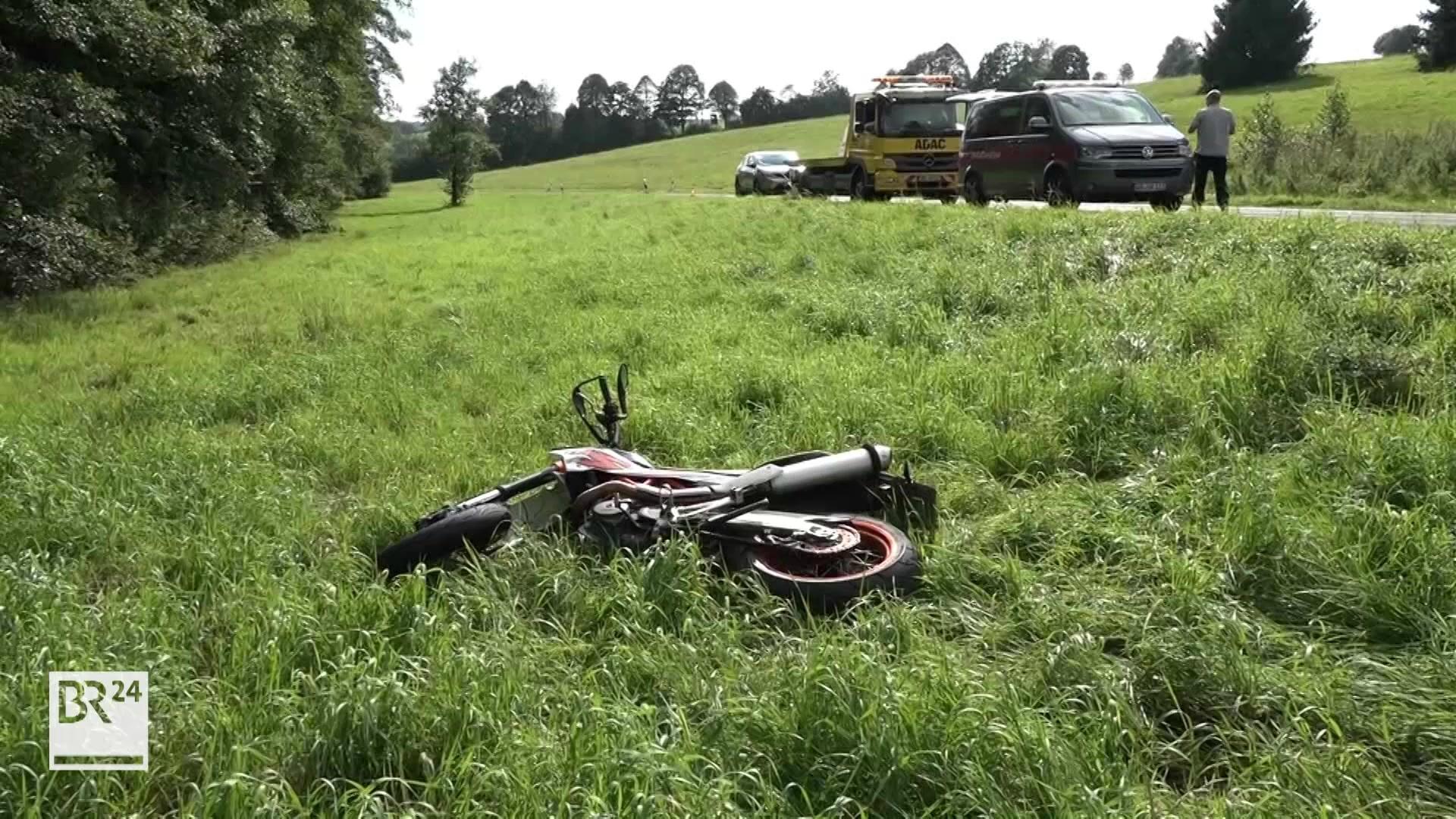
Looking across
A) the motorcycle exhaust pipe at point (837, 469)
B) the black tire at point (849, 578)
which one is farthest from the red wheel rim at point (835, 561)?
the motorcycle exhaust pipe at point (837, 469)

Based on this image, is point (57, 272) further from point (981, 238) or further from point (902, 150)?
point (902, 150)

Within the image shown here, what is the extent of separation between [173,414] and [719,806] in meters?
5.51

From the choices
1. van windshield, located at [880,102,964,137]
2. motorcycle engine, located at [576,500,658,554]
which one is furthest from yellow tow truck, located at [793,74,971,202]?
motorcycle engine, located at [576,500,658,554]

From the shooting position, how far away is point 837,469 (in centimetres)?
391

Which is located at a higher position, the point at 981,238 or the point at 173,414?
the point at 981,238

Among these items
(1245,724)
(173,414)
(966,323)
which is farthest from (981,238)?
(1245,724)

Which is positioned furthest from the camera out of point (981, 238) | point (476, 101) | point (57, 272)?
point (476, 101)

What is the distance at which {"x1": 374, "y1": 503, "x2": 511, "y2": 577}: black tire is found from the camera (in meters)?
3.77

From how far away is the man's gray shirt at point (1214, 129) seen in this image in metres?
13.2

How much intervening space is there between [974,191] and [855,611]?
14915 mm

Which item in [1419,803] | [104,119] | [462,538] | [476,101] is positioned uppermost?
[476,101]

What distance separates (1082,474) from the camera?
4578mm

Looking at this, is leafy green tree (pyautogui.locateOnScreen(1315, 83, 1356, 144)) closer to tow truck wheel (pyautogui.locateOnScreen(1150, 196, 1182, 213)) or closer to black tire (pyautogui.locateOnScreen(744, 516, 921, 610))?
tow truck wheel (pyautogui.locateOnScreen(1150, 196, 1182, 213))

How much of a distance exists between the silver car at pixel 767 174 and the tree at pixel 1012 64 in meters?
74.6
